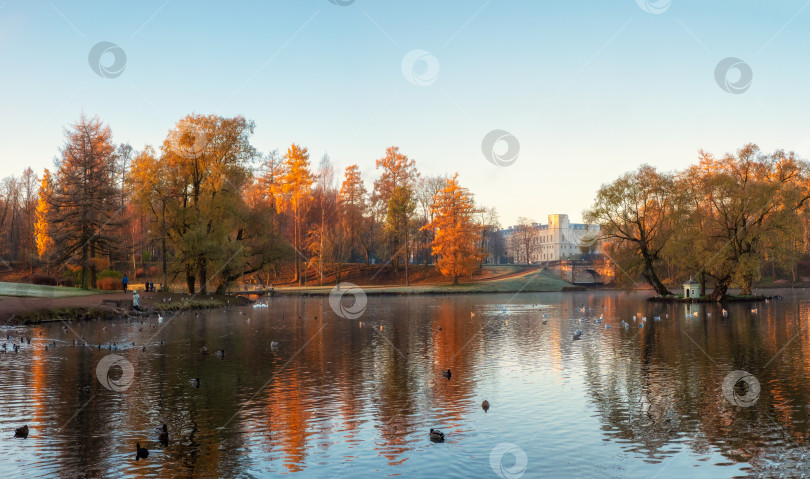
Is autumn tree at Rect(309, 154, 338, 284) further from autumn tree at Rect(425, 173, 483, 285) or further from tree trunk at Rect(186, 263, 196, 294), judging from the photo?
tree trunk at Rect(186, 263, 196, 294)

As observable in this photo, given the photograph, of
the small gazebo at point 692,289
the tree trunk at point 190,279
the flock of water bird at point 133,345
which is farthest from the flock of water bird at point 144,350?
the small gazebo at point 692,289

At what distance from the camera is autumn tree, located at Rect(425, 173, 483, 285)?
3819 inches

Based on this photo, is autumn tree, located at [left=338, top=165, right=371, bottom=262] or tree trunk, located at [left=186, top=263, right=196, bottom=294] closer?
tree trunk, located at [left=186, top=263, right=196, bottom=294]

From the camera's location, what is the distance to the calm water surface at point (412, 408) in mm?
12594

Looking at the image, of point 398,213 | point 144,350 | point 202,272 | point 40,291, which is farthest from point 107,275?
point 398,213

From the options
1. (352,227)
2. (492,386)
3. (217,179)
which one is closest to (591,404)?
(492,386)

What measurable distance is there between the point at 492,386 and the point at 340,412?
232 inches

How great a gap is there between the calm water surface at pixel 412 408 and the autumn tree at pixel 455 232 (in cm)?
6246

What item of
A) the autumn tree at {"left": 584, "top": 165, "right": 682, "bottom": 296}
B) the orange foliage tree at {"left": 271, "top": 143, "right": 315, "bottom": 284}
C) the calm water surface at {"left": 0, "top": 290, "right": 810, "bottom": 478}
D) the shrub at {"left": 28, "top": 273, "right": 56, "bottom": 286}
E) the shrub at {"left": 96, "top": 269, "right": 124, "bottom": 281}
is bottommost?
the calm water surface at {"left": 0, "top": 290, "right": 810, "bottom": 478}

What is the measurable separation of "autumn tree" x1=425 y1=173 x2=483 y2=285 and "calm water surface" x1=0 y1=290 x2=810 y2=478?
62456 mm

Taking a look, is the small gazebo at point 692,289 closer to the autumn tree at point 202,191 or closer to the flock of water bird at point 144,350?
the flock of water bird at point 144,350

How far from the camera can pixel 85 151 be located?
61219mm

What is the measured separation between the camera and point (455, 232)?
97000mm

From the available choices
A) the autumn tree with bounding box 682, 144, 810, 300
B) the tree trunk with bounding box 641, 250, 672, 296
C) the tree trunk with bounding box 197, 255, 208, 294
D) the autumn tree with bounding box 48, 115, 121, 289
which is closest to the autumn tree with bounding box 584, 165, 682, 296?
the tree trunk with bounding box 641, 250, 672, 296
